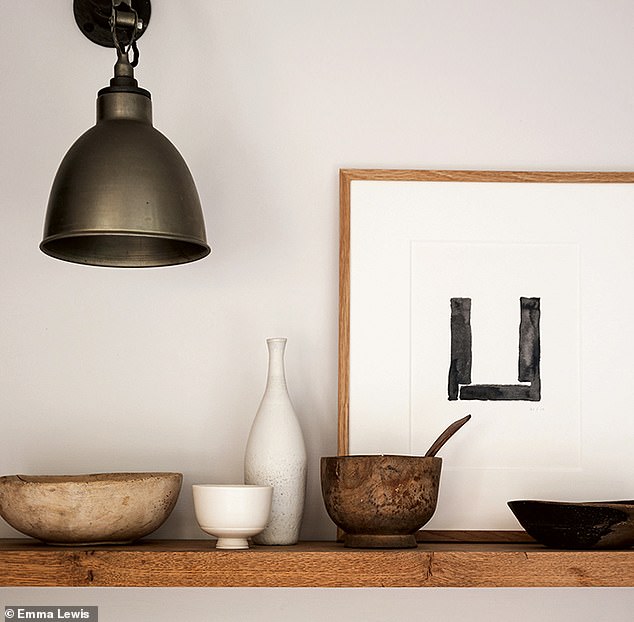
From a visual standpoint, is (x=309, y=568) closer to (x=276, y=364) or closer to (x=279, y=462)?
(x=279, y=462)

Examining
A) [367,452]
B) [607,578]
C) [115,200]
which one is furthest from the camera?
[367,452]

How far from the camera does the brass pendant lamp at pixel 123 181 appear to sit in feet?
4.08

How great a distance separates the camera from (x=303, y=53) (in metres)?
1.65

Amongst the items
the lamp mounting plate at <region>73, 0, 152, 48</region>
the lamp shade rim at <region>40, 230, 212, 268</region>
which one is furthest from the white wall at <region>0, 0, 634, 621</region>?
the lamp shade rim at <region>40, 230, 212, 268</region>

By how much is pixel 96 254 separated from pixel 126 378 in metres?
0.24

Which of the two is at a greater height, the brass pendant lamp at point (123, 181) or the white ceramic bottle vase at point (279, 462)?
the brass pendant lamp at point (123, 181)

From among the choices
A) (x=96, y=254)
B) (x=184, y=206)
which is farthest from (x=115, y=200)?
(x=96, y=254)

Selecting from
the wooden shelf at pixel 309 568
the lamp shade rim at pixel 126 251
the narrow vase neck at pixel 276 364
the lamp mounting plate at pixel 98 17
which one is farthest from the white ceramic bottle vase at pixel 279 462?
the lamp mounting plate at pixel 98 17

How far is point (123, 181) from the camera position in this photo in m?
1.25

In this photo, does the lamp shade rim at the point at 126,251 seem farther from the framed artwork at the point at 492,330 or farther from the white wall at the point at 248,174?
the framed artwork at the point at 492,330

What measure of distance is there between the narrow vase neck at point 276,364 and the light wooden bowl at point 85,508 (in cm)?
22

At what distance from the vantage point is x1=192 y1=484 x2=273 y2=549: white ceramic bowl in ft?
4.51

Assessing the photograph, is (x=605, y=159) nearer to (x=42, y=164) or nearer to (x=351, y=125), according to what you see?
(x=351, y=125)

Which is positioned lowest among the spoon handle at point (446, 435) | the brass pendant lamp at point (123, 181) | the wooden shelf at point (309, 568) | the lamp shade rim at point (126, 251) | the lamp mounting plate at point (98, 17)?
the wooden shelf at point (309, 568)
